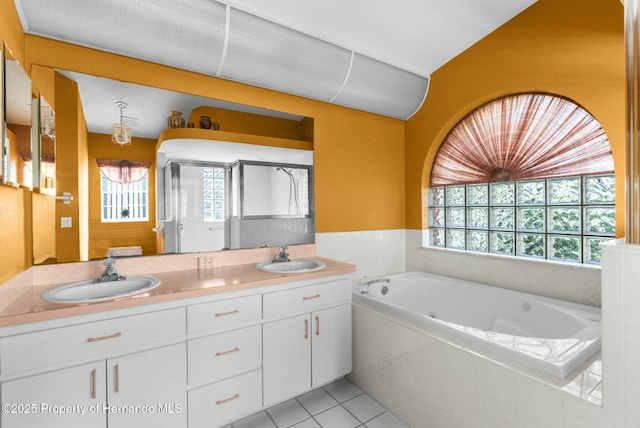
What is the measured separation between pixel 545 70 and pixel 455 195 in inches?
46.9

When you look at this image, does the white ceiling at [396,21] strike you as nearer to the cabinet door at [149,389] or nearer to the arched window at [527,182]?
the arched window at [527,182]

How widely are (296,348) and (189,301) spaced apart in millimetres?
732

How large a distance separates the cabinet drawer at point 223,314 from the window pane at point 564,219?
2247mm

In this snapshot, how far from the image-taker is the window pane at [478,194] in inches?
106

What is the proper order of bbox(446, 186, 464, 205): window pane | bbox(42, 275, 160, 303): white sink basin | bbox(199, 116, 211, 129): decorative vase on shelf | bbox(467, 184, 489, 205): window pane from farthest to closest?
bbox(446, 186, 464, 205): window pane
bbox(467, 184, 489, 205): window pane
bbox(199, 116, 211, 129): decorative vase on shelf
bbox(42, 275, 160, 303): white sink basin

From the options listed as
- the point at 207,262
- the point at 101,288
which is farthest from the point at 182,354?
the point at 207,262

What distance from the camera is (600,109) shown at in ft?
6.35

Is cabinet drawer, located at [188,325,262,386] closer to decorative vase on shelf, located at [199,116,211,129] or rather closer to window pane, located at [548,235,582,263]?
decorative vase on shelf, located at [199,116,211,129]

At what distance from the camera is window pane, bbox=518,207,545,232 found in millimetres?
2363

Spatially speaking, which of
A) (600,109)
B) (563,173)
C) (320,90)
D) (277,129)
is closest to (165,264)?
(277,129)

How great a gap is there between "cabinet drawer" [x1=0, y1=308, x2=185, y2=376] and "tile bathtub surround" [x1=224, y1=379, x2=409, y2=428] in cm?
81

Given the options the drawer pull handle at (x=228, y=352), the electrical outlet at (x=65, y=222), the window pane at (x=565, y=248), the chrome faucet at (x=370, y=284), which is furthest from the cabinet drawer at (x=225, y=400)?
the window pane at (x=565, y=248)

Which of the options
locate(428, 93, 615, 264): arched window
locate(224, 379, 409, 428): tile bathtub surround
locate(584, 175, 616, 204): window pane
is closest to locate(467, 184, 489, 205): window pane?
locate(428, 93, 615, 264): arched window

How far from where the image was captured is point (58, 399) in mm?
1196
